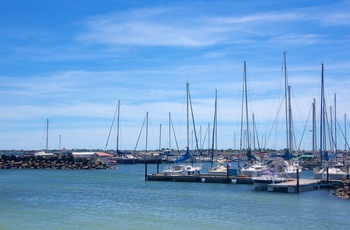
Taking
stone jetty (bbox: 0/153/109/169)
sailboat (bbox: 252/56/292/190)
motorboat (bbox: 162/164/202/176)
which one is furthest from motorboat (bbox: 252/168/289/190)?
stone jetty (bbox: 0/153/109/169)

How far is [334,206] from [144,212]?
50.1 feet

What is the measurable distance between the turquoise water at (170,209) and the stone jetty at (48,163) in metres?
54.7

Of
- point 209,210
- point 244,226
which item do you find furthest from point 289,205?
point 244,226

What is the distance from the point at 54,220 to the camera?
109 ft

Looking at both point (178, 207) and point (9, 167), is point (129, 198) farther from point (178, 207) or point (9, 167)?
point (9, 167)

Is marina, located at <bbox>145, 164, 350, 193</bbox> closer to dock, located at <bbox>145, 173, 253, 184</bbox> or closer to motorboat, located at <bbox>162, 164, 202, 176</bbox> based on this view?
dock, located at <bbox>145, 173, 253, 184</bbox>

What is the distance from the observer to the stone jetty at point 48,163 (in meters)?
110

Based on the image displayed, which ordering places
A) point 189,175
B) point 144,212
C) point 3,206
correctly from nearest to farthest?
point 144,212 → point 3,206 → point 189,175

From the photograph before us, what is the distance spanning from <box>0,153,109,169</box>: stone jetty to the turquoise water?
54.7m

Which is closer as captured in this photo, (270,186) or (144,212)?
(144,212)

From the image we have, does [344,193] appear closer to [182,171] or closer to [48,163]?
[182,171]

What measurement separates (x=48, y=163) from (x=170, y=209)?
76.7m

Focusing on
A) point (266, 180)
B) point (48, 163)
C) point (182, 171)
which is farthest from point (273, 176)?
point (48, 163)

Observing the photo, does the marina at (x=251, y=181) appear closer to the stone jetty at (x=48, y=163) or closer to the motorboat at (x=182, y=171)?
the motorboat at (x=182, y=171)
